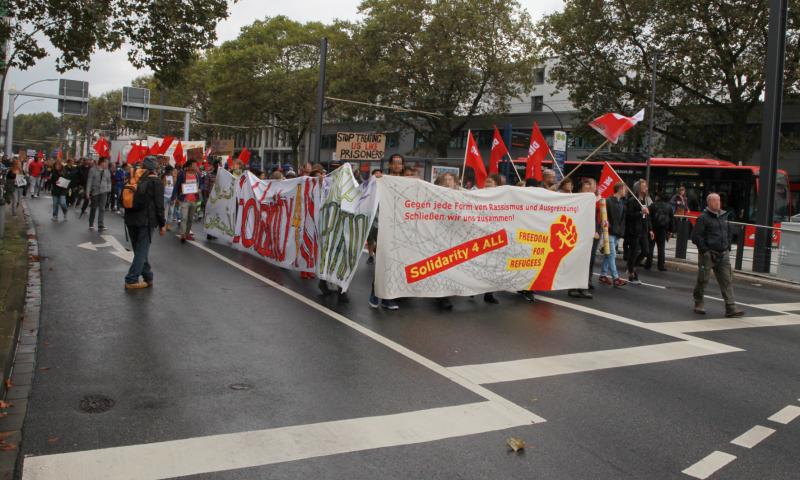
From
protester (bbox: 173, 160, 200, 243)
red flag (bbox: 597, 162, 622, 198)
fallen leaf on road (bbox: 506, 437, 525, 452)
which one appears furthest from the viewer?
protester (bbox: 173, 160, 200, 243)

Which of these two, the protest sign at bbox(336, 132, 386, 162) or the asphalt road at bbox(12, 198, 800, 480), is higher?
the protest sign at bbox(336, 132, 386, 162)

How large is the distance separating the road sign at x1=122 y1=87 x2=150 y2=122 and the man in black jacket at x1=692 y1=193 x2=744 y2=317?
94.8ft

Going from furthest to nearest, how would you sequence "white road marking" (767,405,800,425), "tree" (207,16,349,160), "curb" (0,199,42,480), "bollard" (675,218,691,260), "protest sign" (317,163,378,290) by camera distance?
"tree" (207,16,349,160)
"bollard" (675,218,691,260)
"protest sign" (317,163,378,290)
"white road marking" (767,405,800,425)
"curb" (0,199,42,480)

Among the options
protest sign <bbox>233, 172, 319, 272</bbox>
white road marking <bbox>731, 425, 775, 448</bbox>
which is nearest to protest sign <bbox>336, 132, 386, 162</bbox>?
protest sign <bbox>233, 172, 319, 272</bbox>

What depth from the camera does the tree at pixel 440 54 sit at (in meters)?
41.7

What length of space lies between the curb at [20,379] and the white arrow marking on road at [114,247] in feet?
9.47

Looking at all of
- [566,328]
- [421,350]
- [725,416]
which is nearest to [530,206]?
[566,328]

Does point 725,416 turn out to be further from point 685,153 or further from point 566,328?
point 685,153

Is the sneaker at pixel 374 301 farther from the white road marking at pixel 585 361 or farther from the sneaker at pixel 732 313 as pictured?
the sneaker at pixel 732 313

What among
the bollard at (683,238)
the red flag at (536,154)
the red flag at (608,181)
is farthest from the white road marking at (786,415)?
the bollard at (683,238)

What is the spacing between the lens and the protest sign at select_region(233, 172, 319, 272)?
33.5 ft

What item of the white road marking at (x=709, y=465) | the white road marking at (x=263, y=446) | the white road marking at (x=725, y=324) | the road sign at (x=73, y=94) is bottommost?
the white road marking at (x=263, y=446)

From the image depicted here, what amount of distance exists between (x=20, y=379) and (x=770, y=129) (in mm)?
15561

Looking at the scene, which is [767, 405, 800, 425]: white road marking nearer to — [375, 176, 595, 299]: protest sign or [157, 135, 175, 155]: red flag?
[375, 176, 595, 299]: protest sign
